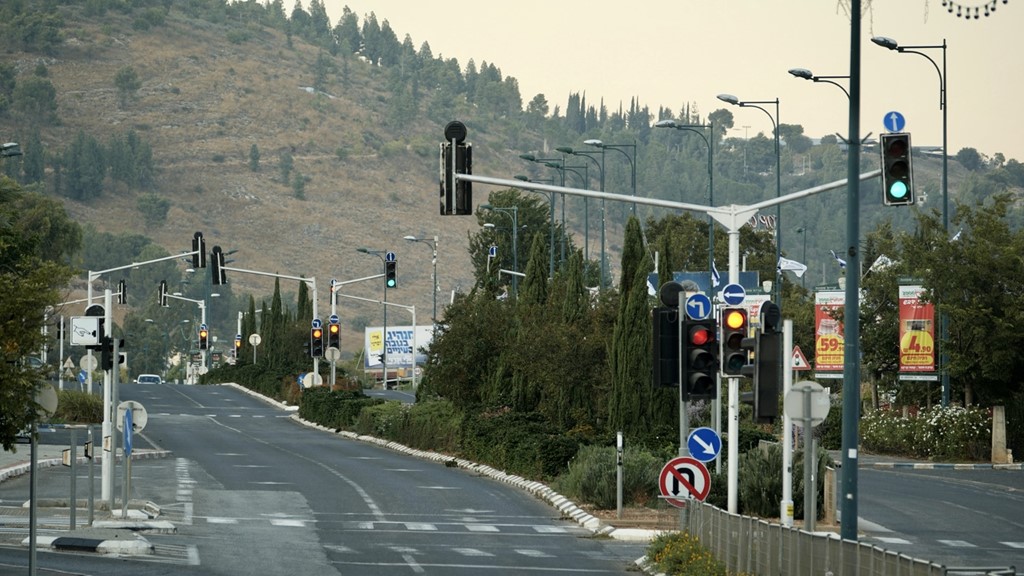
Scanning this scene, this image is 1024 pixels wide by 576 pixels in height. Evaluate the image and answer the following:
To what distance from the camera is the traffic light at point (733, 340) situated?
2392 centimetres

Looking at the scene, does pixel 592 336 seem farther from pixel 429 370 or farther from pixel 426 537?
pixel 426 537

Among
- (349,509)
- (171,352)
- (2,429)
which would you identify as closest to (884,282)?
(349,509)

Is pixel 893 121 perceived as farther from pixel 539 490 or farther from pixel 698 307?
pixel 539 490

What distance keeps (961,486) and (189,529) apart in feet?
68.5

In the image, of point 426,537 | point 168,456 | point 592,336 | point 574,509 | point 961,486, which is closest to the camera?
point 426,537

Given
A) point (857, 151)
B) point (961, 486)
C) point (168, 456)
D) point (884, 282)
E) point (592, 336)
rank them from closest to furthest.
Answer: point (857, 151), point (961, 486), point (592, 336), point (168, 456), point (884, 282)

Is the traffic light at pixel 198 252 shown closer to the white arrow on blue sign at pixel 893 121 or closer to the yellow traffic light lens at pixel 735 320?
the yellow traffic light lens at pixel 735 320

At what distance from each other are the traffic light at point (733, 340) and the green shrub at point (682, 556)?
2.71m

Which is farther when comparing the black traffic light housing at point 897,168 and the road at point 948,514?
the road at point 948,514

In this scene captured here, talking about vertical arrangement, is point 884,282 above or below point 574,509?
above

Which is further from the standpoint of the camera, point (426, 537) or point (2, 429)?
point (426, 537)

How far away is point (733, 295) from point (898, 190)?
5.58 meters

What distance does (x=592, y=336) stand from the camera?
171 ft

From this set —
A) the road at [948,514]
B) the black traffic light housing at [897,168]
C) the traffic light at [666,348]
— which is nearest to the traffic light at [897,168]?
the black traffic light housing at [897,168]
